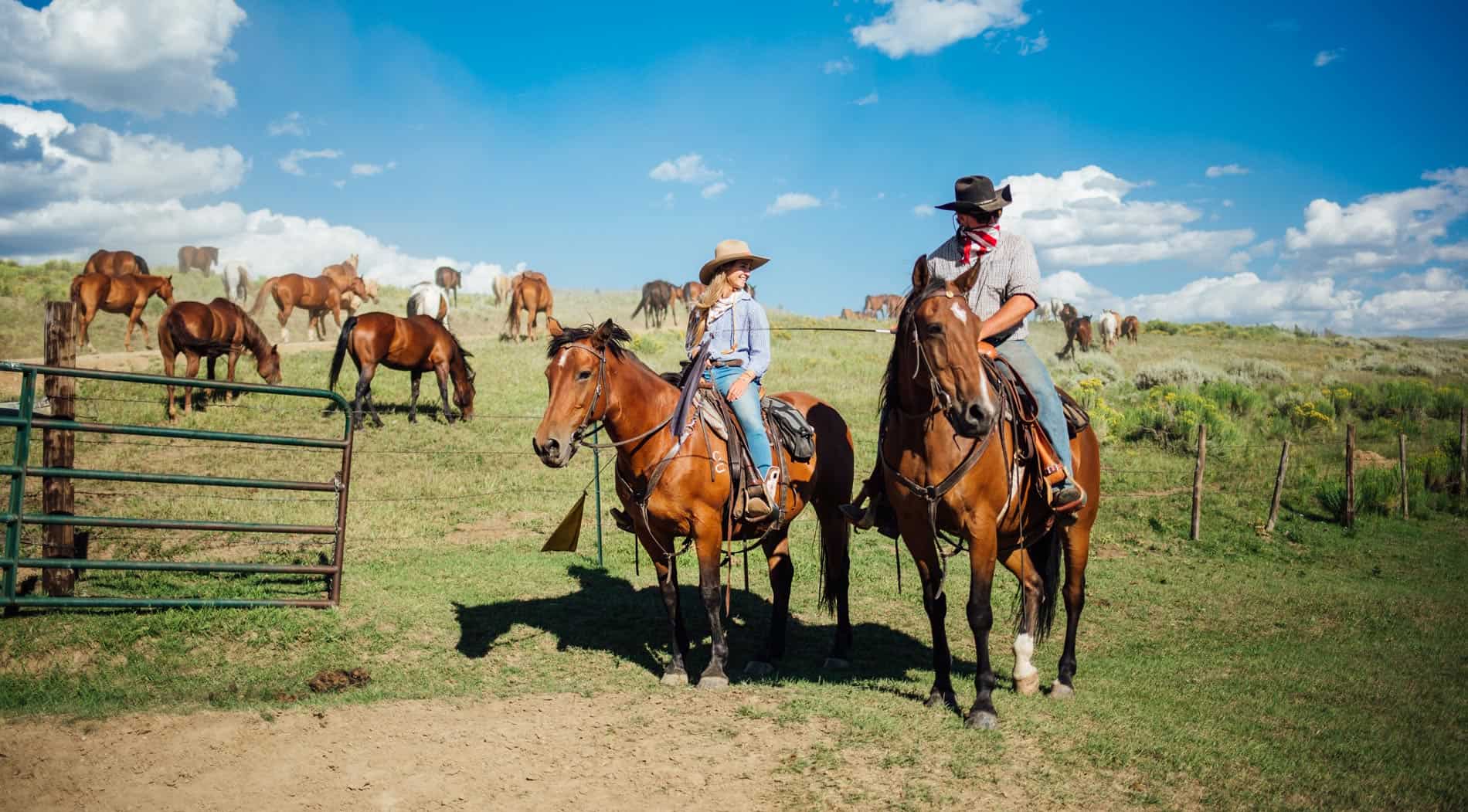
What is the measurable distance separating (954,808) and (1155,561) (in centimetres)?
922

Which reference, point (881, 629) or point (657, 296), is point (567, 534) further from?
point (657, 296)

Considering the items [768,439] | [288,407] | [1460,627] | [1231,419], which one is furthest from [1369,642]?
[288,407]

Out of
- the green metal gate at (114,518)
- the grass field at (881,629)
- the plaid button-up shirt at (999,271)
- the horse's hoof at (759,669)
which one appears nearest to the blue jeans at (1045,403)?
the plaid button-up shirt at (999,271)

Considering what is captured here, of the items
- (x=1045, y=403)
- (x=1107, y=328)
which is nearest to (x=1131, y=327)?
(x=1107, y=328)

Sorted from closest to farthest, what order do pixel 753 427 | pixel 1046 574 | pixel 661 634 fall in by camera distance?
pixel 753 427
pixel 1046 574
pixel 661 634

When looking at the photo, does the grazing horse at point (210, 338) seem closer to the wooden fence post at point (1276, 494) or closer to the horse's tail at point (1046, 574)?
the horse's tail at point (1046, 574)

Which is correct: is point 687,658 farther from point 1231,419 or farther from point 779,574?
point 1231,419

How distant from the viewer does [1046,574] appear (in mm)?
6883

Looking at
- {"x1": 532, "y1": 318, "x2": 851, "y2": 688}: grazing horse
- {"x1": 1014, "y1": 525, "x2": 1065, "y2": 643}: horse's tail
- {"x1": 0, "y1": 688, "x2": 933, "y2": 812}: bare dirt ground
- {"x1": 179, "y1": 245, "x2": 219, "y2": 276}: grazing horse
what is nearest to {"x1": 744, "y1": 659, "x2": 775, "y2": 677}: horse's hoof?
{"x1": 532, "y1": 318, "x2": 851, "y2": 688}: grazing horse

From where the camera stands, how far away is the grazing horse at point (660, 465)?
5.72 meters

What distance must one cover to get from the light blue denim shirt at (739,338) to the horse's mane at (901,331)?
1.25 m

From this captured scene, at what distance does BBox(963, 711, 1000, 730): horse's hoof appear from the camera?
526cm

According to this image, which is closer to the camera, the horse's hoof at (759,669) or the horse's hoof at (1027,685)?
the horse's hoof at (1027,685)

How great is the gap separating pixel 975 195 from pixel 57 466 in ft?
25.6
